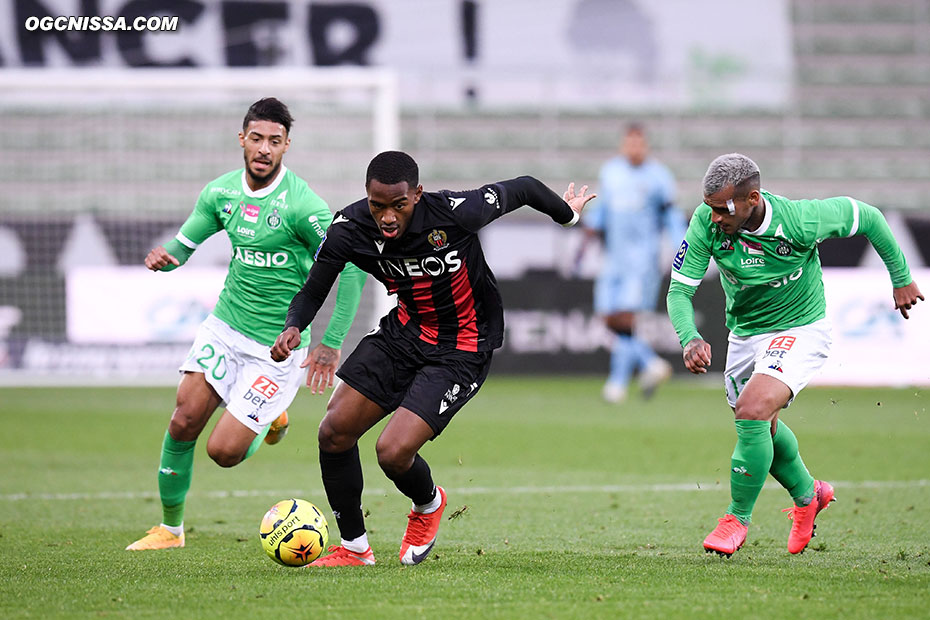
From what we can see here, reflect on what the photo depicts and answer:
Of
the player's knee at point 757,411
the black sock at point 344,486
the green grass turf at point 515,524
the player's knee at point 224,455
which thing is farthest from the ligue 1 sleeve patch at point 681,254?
the player's knee at point 224,455

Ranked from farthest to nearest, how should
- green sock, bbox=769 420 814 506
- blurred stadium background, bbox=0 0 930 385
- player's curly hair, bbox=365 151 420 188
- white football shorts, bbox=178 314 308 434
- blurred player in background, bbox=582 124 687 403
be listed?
1. blurred stadium background, bbox=0 0 930 385
2. blurred player in background, bbox=582 124 687 403
3. white football shorts, bbox=178 314 308 434
4. green sock, bbox=769 420 814 506
5. player's curly hair, bbox=365 151 420 188

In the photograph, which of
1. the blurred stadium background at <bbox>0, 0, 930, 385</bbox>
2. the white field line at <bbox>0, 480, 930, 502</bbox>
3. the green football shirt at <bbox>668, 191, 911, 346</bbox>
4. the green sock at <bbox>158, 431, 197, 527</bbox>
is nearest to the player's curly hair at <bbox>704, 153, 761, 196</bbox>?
the green football shirt at <bbox>668, 191, 911, 346</bbox>

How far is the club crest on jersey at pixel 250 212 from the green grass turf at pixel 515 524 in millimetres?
1758

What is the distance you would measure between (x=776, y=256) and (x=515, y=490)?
11.1ft

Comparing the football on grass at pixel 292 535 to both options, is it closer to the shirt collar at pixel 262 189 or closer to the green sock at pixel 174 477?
the green sock at pixel 174 477

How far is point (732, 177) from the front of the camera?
19.0 ft

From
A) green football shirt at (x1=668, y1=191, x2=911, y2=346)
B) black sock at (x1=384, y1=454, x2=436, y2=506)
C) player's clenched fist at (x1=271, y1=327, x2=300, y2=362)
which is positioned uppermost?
green football shirt at (x1=668, y1=191, x2=911, y2=346)

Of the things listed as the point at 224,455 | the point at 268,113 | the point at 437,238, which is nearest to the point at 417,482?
the point at 437,238

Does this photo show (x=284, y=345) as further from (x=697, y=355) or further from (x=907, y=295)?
(x=907, y=295)

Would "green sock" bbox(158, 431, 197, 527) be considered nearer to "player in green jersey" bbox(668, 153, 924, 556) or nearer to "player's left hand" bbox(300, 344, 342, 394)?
"player's left hand" bbox(300, 344, 342, 394)

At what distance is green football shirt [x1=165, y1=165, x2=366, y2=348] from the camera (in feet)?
22.2

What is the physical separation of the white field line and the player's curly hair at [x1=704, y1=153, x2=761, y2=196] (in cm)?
342

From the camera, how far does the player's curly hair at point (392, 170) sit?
5484 mm

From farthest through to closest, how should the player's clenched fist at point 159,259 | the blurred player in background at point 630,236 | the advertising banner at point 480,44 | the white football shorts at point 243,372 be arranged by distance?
the advertising banner at point 480,44 < the blurred player in background at point 630,236 < the white football shorts at point 243,372 < the player's clenched fist at point 159,259
